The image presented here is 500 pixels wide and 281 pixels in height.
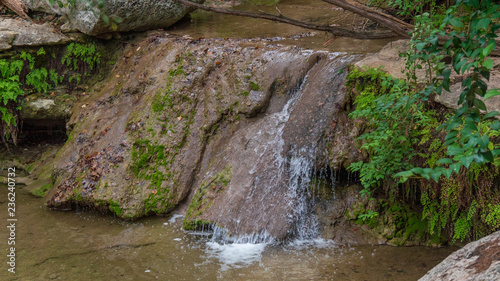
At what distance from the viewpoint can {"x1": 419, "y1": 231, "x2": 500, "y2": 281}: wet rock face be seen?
8.64 feet

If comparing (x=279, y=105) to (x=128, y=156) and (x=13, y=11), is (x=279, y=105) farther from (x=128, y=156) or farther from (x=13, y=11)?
(x=13, y=11)

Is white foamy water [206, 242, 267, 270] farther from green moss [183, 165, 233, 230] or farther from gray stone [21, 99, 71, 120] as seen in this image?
gray stone [21, 99, 71, 120]

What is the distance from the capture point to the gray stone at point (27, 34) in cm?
862

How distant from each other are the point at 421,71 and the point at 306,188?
2.24 meters

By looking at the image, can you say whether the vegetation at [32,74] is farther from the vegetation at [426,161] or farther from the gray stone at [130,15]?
the vegetation at [426,161]

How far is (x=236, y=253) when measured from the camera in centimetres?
561

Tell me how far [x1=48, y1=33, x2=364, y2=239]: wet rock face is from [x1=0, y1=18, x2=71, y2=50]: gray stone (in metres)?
1.69

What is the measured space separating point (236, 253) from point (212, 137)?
236 centimetres

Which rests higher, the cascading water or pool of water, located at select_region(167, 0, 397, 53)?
pool of water, located at select_region(167, 0, 397, 53)

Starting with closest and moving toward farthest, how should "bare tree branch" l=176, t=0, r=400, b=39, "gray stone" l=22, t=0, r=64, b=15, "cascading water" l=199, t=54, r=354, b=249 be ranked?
"bare tree branch" l=176, t=0, r=400, b=39, "cascading water" l=199, t=54, r=354, b=249, "gray stone" l=22, t=0, r=64, b=15

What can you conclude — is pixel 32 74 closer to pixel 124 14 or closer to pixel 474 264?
pixel 124 14

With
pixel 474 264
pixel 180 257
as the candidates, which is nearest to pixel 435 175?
pixel 474 264

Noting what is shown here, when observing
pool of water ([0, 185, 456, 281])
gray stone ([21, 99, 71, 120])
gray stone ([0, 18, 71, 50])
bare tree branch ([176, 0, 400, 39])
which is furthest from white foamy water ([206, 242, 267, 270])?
gray stone ([0, 18, 71, 50])

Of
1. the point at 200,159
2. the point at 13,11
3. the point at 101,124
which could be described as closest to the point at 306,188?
Answer: the point at 200,159
